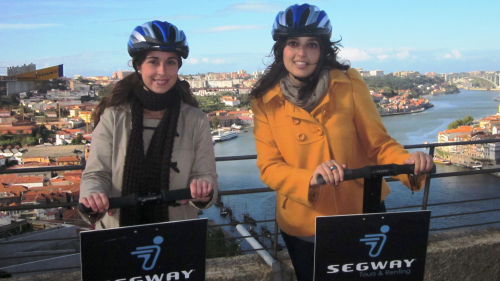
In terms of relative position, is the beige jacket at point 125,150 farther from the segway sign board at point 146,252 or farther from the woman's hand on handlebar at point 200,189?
the segway sign board at point 146,252

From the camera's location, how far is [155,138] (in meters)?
2.04

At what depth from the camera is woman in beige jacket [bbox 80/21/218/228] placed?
1966 millimetres

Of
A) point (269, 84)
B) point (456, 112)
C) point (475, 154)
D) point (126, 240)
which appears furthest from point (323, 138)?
point (456, 112)

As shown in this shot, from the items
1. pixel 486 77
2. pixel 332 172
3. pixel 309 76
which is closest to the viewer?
pixel 332 172

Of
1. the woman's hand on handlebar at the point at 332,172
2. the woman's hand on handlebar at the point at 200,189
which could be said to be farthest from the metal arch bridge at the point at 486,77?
the woman's hand on handlebar at the point at 200,189

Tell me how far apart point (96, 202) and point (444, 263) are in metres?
2.85

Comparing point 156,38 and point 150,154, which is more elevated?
point 156,38

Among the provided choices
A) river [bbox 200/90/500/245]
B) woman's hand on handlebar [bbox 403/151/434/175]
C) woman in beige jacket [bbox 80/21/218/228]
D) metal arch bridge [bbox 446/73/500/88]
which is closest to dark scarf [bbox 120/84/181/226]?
woman in beige jacket [bbox 80/21/218/228]

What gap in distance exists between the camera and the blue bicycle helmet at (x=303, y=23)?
2062mm

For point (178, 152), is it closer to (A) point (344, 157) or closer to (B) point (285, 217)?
(B) point (285, 217)

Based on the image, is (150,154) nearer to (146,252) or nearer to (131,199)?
(131,199)

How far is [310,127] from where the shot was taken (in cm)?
201

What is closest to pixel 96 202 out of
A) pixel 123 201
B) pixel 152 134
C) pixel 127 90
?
pixel 123 201

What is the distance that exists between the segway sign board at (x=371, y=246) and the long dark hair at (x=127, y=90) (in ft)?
3.22
